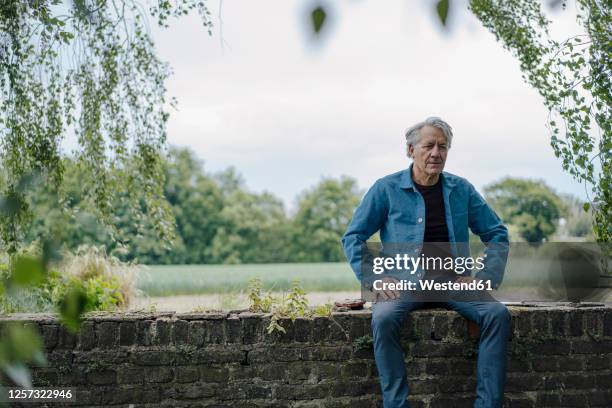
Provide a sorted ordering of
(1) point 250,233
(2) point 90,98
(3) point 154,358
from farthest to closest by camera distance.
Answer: (1) point 250,233
(2) point 90,98
(3) point 154,358

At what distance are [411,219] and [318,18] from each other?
2820mm

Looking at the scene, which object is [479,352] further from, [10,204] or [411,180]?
[10,204]

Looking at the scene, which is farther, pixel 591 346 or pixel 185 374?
pixel 591 346

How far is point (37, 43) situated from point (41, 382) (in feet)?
7.51

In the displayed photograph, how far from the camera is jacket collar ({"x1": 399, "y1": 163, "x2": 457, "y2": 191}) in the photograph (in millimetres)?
3682

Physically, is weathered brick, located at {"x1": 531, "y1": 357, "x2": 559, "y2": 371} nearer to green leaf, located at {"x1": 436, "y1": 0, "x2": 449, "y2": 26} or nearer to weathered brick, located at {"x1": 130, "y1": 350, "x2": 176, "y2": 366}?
weathered brick, located at {"x1": 130, "y1": 350, "x2": 176, "y2": 366}

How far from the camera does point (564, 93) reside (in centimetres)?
420

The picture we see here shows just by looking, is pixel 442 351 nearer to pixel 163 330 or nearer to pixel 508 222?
pixel 163 330

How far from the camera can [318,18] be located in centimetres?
88

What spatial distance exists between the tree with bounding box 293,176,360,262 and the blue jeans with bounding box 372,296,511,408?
23946 mm

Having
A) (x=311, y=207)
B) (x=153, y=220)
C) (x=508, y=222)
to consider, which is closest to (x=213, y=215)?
(x=311, y=207)

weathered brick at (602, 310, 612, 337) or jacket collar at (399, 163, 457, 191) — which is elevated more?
jacket collar at (399, 163, 457, 191)

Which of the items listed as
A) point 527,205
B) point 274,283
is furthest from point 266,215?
point 274,283

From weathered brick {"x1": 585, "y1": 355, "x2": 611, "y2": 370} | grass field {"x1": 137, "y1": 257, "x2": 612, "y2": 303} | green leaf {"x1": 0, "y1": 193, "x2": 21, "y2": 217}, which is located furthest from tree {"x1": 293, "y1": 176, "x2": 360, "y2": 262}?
green leaf {"x1": 0, "y1": 193, "x2": 21, "y2": 217}
